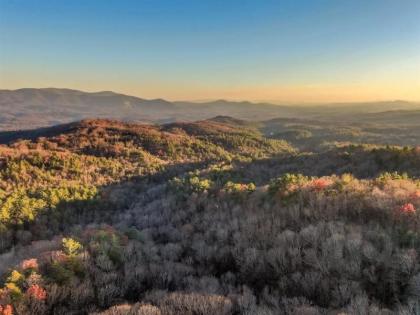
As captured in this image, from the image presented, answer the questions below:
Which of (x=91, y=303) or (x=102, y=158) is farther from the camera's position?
(x=102, y=158)

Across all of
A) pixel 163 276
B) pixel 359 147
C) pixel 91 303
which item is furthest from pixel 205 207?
pixel 359 147

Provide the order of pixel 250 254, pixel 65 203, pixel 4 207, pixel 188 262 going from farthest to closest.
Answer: pixel 65 203 → pixel 4 207 → pixel 188 262 → pixel 250 254

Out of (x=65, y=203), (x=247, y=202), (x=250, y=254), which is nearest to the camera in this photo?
(x=250, y=254)

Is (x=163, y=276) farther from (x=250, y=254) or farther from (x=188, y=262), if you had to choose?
(x=250, y=254)

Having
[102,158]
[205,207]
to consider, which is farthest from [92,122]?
[205,207]

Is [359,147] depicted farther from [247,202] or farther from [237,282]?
[237,282]

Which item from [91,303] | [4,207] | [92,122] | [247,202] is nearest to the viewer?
[91,303]

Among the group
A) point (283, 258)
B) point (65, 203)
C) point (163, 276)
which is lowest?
point (65, 203)

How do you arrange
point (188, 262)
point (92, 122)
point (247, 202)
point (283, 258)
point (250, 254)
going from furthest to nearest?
point (92, 122)
point (247, 202)
point (188, 262)
point (250, 254)
point (283, 258)

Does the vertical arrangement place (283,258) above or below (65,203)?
above
